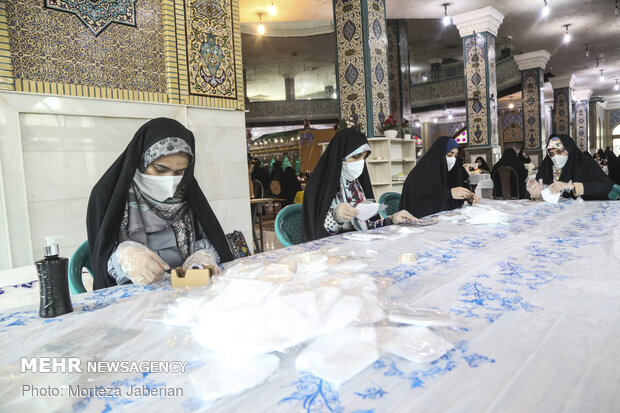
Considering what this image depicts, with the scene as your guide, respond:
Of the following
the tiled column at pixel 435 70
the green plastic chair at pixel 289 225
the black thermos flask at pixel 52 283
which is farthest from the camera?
the tiled column at pixel 435 70

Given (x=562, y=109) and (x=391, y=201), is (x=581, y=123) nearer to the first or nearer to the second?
(x=562, y=109)

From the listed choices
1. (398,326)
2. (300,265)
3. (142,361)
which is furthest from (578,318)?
(142,361)

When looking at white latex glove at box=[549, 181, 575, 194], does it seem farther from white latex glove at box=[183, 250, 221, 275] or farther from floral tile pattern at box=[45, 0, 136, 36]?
floral tile pattern at box=[45, 0, 136, 36]

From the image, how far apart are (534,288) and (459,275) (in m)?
0.21

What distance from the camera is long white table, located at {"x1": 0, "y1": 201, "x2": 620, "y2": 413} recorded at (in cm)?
55

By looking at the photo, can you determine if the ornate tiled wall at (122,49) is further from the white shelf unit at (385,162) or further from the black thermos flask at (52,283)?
the white shelf unit at (385,162)

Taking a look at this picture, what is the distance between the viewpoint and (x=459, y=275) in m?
1.19

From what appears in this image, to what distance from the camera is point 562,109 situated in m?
15.2

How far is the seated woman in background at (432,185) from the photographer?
3285 mm

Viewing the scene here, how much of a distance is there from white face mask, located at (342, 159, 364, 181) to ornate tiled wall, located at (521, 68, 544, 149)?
11092mm

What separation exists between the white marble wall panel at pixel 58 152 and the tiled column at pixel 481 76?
6.86m

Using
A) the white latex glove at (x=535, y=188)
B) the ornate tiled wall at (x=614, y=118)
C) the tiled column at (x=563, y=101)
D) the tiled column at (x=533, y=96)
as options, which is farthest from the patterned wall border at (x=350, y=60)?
the ornate tiled wall at (x=614, y=118)

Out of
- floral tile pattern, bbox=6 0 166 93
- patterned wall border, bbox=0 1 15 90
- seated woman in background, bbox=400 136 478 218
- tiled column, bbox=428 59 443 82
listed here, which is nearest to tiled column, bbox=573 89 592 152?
tiled column, bbox=428 59 443 82

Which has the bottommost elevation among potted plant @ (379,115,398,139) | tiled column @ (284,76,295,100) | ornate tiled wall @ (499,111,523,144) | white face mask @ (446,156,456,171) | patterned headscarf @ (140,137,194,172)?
white face mask @ (446,156,456,171)
